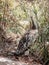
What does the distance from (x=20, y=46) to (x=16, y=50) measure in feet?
0.92

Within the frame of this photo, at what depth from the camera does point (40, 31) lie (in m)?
11.4

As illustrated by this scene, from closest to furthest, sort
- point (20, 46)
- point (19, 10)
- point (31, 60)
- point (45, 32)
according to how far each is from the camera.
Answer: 1. point (45, 32)
2. point (31, 60)
3. point (20, 46)
4. point (19, 10)

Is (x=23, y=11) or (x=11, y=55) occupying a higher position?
(x=23, y=11)

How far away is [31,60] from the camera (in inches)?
464

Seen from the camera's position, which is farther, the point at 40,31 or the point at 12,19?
the point at 12,19

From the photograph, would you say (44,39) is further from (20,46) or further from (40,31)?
(20,46)

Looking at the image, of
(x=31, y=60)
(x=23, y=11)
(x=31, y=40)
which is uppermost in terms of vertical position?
(x=23, y=11)

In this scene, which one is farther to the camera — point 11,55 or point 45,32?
point 11,55

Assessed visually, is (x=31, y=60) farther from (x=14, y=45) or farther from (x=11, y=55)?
(x=14, y=45)

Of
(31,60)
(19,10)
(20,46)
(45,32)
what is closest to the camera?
(45,32)

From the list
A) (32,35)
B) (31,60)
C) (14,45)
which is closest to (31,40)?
(32,35)

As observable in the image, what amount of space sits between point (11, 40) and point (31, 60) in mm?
2872

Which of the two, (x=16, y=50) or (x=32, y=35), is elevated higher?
(x=32, y=35)

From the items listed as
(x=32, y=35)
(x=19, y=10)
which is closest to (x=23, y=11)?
(x=19, y=10)
